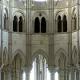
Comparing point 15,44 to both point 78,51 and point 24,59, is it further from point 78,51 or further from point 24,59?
point 78,51

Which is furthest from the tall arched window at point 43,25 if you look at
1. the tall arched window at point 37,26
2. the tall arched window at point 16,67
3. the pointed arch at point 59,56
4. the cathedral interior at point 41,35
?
the tall arched window at point 16,67

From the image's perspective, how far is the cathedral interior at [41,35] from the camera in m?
44.3

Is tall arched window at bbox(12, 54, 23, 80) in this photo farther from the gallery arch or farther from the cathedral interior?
the gallery arch

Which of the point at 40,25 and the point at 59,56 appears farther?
the point at 40,25

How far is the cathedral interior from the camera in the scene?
44344 millimetres

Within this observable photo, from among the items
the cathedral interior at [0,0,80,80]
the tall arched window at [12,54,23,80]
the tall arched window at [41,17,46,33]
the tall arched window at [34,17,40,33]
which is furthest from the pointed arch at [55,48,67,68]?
the tall arched window at [12,54,23,80]

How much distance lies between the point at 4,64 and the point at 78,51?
8.49 m

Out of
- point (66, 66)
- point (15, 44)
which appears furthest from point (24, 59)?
point (66, 66)

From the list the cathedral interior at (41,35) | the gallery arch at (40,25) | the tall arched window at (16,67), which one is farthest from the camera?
the tall arched window at (16,67)

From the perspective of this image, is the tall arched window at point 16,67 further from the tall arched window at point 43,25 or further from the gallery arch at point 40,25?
the tall arched window at point 43,25

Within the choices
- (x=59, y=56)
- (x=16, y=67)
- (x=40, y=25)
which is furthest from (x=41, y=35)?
(x=16, y=67)

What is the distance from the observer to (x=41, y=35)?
46156 mm

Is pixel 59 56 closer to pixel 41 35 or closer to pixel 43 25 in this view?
pixel 41 35

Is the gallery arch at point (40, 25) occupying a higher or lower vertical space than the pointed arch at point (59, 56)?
higher
